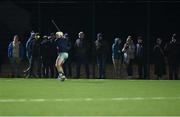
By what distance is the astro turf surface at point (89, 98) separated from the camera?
1514cm

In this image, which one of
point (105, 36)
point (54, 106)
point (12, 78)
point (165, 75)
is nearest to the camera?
point (54, 106)

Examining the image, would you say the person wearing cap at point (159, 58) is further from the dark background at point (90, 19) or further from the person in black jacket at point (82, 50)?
the dark background at point (90, 19)

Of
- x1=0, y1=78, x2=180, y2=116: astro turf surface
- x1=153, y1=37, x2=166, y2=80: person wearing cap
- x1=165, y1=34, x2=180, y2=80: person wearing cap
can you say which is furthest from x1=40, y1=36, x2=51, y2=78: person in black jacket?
x1=165, y1=34, x2=180, y2=80: person wearing cap

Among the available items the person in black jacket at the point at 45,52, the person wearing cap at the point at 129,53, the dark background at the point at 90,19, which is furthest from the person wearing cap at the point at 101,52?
the dark background at the point at 90,19

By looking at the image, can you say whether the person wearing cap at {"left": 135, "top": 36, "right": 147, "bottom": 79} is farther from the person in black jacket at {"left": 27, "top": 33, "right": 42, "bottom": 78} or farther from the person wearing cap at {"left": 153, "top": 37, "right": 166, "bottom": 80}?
the person in black jacket at {"left": 27, "top": 33, "right": 42, "bottom": 78}

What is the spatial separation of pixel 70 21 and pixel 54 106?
89.3 ft

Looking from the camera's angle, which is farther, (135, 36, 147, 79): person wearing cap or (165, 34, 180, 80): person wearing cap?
(135, 36, 147, 79): person wearing cap

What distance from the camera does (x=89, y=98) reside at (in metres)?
18.2

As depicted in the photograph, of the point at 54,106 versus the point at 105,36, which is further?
the point at 105,36

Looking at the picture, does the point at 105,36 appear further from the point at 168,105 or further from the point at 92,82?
the point at 168,105

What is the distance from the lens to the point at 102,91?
20.5 metres

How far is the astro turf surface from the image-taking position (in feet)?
49.7

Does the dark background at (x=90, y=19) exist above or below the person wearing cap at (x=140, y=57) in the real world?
above

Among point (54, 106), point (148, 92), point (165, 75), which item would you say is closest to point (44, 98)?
point (54, 106)
